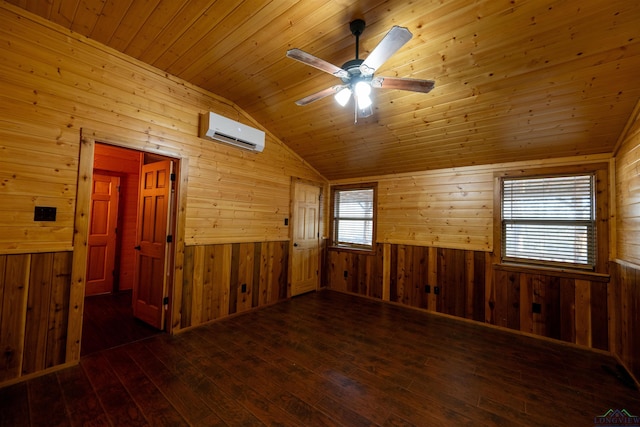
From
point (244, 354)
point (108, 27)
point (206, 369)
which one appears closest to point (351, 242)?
point (244, 354)

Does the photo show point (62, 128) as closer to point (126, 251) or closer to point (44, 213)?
point (44, 213)

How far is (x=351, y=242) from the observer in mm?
5391

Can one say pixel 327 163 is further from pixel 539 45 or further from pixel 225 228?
pixel 539 45

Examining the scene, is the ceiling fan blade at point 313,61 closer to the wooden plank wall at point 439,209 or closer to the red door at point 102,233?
the wooden plank wall at point 439,209

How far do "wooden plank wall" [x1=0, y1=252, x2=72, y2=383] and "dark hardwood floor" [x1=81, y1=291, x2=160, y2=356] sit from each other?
38 centimetres

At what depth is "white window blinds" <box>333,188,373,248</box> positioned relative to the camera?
5141 mm

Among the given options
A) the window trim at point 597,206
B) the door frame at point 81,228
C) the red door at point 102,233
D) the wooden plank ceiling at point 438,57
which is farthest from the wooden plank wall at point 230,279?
the window trim at point 597,206

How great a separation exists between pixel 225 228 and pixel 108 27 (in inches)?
93.4

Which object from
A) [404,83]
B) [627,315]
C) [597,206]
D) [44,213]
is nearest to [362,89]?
[404,83]

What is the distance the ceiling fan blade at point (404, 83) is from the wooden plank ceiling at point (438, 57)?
527 mm

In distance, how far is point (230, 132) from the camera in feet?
11.3

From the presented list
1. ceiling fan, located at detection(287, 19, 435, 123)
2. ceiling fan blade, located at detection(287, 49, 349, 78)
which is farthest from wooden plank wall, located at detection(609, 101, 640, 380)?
ceiling fan blade, located at detection(287, 49, 349, 78)

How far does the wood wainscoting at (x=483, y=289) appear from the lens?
312 cm

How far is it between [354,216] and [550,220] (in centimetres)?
299
